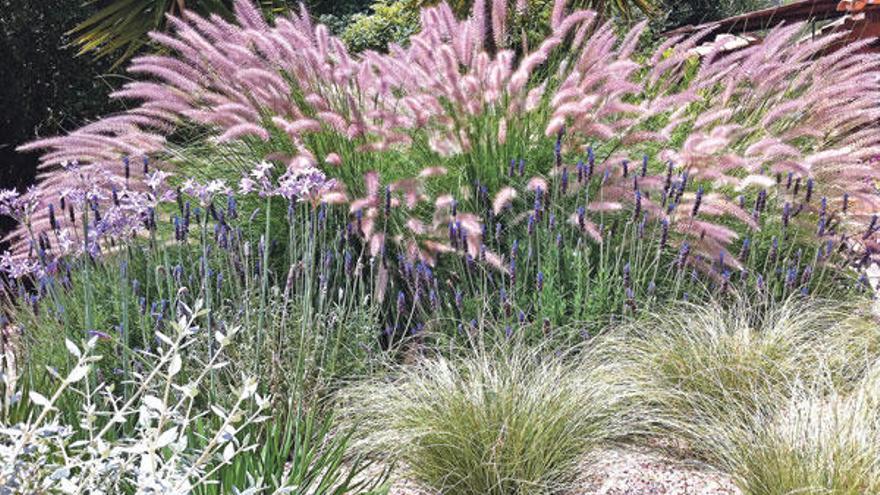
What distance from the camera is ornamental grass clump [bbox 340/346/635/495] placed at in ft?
9.32

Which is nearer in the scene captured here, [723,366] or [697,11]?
[723,366]

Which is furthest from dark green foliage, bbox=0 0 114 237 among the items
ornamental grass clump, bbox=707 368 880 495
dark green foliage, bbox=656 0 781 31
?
dark green foliage, bbox=656 0 781 31

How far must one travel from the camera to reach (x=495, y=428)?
9.51ft

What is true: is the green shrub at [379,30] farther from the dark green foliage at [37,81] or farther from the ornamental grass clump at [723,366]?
the ornamental grass clump at [723,366]

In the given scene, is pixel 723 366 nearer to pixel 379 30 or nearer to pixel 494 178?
pixel 494 178

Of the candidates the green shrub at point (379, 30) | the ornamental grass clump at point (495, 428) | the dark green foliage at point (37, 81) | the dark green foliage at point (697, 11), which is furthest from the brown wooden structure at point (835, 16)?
the dark green foliage at point (697, 11)

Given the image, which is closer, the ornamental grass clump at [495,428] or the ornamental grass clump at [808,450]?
the ornamental grass clump at [808,450]

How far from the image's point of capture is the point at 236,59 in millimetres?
4754

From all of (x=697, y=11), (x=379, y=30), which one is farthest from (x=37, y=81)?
Result: (x=697, y=11)

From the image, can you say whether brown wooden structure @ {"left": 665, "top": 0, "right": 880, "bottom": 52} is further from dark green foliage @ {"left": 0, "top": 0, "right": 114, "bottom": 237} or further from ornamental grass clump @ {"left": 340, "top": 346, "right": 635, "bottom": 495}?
dark green foliage @ {"left": 0, "top": 0, "right": 114, "bottom": 237}

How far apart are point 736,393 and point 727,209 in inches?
43.9

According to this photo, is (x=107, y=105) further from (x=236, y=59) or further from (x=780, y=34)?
(x=780, y=34)

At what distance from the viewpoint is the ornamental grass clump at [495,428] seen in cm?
284

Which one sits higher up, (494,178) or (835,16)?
(494,178)
